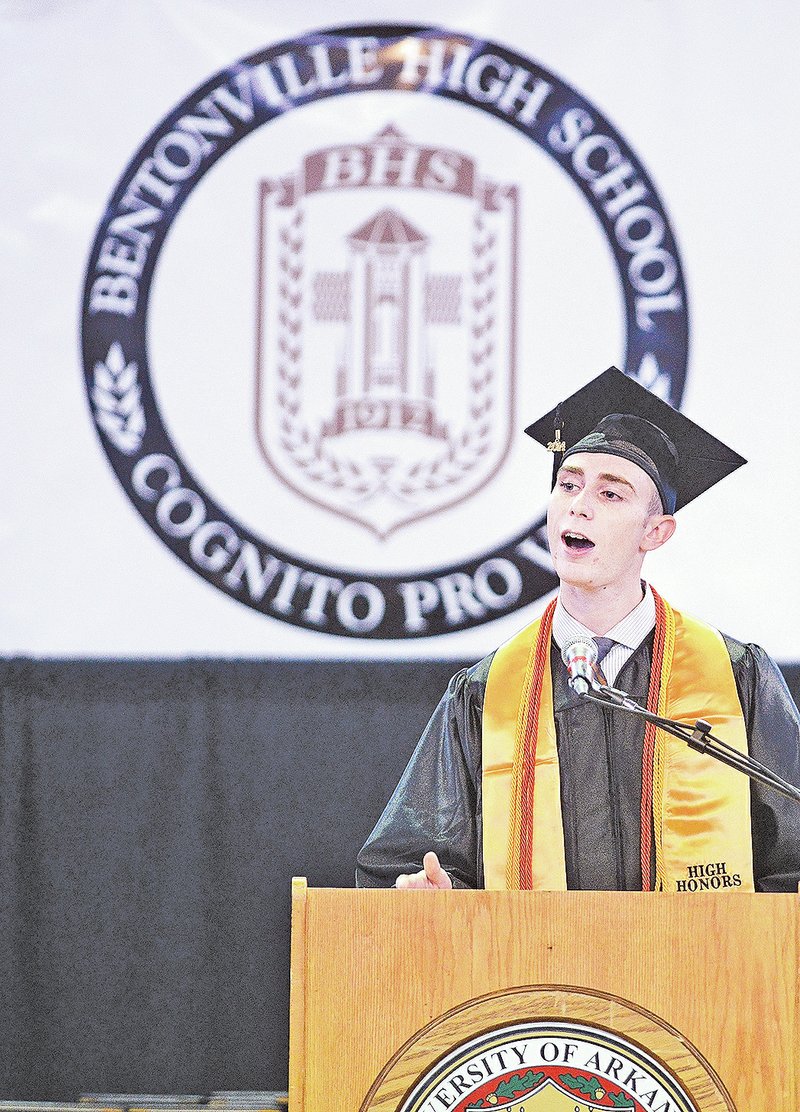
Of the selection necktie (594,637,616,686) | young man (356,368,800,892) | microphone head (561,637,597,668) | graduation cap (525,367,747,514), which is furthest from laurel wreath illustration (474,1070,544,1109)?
graduation cap (525,367,747,514)

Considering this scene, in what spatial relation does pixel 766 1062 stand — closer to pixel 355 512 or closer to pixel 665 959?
pixel 665 959

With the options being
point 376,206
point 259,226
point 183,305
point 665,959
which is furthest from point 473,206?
point 665,959

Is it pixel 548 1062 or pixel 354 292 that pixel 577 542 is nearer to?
pixel 548 1062

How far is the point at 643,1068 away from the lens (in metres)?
1.92

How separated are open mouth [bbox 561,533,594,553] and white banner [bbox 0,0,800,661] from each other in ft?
3.15

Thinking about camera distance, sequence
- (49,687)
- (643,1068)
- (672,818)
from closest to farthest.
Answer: (643,1068) < (672,818) < (49,687)

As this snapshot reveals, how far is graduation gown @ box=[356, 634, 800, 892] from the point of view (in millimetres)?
2795

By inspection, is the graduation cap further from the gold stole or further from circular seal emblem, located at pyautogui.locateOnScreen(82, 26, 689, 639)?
circular seal emblem, located at pyautogui.locateOnScreen(82, 26, 689, 639)

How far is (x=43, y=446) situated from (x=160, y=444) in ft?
1.10

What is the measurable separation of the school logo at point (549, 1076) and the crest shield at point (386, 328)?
7.04ft

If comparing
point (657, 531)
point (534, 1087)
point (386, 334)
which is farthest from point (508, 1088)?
point (386, 334)

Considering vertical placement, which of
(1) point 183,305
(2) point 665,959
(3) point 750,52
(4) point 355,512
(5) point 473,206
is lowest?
(2) point 665,959

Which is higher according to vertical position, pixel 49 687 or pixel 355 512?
pixel 355 512

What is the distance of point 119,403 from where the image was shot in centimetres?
400
